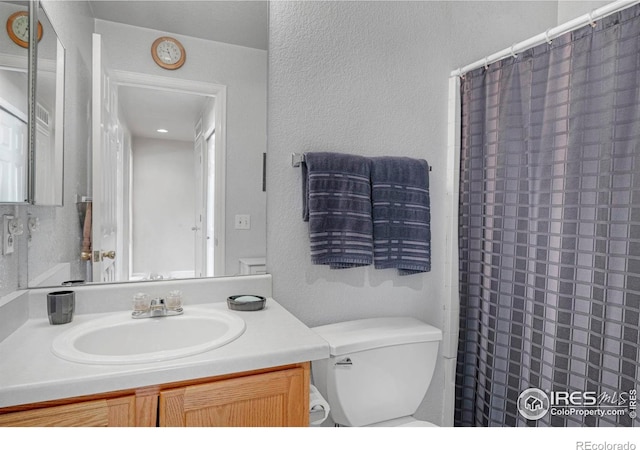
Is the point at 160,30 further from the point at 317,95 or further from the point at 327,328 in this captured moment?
the point at 327,328

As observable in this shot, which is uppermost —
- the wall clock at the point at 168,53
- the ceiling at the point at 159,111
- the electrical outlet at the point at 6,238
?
the wall clock at the point at 168,53

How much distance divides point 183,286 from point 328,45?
1021 millimetres

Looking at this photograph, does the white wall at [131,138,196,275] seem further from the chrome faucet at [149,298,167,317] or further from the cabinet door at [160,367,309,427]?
the cabinet door at [160,367,309,427]

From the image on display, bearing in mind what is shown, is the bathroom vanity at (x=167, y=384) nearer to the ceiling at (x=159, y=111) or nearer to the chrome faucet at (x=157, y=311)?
the chrome faucet at (x=157, y=311)

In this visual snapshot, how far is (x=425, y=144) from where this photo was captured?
1674 mm

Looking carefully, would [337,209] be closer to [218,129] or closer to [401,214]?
[401,214]

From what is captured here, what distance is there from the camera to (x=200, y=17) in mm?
1345

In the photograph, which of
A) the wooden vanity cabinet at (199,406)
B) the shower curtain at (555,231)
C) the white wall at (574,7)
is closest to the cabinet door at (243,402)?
the wooden vanity cabinet at (199,406)

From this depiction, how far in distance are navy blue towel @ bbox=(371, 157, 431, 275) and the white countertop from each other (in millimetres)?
522

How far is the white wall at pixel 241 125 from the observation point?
1354mm

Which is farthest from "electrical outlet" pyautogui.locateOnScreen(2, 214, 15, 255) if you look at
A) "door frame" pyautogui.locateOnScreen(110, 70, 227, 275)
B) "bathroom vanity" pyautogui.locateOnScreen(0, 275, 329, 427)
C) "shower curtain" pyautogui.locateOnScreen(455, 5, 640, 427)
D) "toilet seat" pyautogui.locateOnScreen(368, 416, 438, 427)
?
"shower curtain" pyautogui.locateOnScreen(455, 5, 640, 427)

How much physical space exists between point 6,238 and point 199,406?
67 centimetres

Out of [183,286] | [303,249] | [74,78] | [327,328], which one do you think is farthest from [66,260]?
[327,328]
